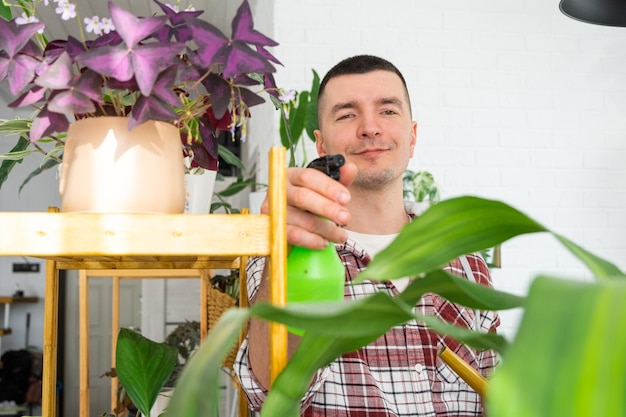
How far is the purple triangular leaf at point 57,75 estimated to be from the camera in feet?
1.85

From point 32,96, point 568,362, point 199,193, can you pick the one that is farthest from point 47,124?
point 199,193

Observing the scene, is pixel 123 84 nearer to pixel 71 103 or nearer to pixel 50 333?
pixel 71 103

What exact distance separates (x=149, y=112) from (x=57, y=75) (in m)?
0.08

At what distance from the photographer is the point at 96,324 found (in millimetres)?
6191

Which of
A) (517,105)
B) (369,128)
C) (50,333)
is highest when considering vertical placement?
(517,105)

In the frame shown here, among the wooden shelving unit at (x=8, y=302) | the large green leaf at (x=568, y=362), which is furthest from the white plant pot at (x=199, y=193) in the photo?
the wooden shelving unit at (x=8, y=302)

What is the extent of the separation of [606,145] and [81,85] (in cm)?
262

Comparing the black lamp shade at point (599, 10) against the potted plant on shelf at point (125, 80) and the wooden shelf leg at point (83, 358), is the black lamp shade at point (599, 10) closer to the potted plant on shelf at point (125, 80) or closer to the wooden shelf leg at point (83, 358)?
the potted plant on shelf at point (125, 80)

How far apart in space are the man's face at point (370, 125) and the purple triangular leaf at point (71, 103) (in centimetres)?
97

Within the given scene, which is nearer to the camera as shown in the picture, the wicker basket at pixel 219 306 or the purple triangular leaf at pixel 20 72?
the purple triangular leaf at pixel 20 72

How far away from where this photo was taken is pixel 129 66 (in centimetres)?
56

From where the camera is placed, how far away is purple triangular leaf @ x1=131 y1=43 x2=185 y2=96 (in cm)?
55

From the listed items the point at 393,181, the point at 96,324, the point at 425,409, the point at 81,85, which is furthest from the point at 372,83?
the point at 96,324

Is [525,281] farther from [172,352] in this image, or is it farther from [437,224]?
[437,224]
